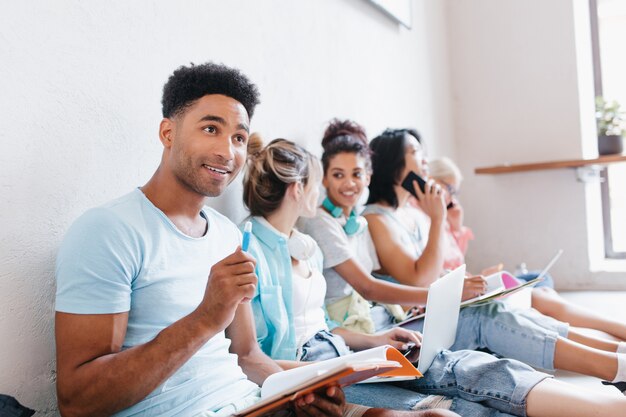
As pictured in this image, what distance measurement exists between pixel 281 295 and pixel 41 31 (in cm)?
73

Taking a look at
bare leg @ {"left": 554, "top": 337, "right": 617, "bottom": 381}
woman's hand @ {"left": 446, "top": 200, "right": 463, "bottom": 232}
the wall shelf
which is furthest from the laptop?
the wall shelf

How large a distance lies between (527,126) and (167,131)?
8.18 feet

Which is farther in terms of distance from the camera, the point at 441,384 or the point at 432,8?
the point at 432,8

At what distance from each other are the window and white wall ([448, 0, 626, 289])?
152 mm

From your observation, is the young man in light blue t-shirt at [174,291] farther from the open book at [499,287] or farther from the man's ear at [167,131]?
the open book at [499,287]

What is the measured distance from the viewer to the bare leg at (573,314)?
191cm

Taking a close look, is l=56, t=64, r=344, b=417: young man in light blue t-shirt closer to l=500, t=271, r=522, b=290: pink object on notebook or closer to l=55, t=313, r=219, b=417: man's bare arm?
l=55, t=313, r=219, b=417: man's bare arm

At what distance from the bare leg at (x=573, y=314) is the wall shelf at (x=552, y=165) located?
94cm

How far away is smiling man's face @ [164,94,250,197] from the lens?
106cm

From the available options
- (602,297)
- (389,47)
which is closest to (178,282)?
(389,47)

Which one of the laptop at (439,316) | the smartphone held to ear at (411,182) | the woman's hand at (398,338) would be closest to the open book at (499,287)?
the laptop at (439,316)

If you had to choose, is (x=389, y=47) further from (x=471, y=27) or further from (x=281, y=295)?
(x=281, y=295)

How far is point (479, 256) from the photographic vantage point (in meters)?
3.24

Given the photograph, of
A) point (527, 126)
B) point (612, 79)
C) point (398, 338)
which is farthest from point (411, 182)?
point (612, 79)
